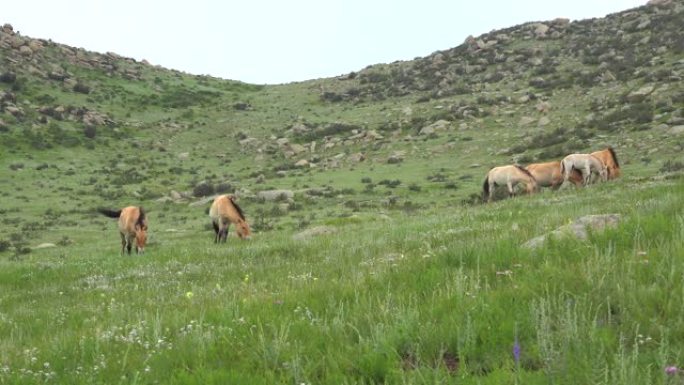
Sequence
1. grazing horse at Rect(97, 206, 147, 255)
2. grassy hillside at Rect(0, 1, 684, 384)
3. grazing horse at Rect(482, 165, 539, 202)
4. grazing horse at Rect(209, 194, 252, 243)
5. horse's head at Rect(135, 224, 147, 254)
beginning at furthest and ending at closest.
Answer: grazing horse at Rect(482, 165, 539, 202) → grazing horse at Rect(209, 194, 252, 243) → grazing horse at Rect(97, 206, 147, 255) → horse's head at Rect(135, 224, 147, 254) → grassy hillside at Rect(0, 1, 684, 384)

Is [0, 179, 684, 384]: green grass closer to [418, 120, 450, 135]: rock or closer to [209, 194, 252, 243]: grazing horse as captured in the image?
[209, 194, 252, 243]: grazing horse

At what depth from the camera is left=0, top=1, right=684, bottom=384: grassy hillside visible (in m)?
3.70

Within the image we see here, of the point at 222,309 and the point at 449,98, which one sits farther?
the point at 449,98

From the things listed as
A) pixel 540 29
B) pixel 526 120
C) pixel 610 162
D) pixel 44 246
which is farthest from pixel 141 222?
pixel 540 29

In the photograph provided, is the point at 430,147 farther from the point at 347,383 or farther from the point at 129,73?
the point at 129,73

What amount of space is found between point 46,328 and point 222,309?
9.23 ft

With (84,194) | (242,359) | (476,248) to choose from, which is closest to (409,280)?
(476,248)

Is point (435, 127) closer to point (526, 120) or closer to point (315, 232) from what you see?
point (526, 120)

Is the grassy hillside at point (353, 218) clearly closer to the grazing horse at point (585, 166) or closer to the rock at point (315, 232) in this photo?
the rock at point (315, 232)

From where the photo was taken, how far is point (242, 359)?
3.85 meters

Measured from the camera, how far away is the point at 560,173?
2692 cm

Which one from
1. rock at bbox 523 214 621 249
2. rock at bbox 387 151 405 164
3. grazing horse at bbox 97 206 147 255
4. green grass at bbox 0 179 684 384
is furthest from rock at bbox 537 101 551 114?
green grass at bbox 0 179 684 384

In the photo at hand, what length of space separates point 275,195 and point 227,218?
53.6 ft

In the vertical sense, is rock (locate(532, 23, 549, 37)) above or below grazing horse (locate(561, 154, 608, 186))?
above
